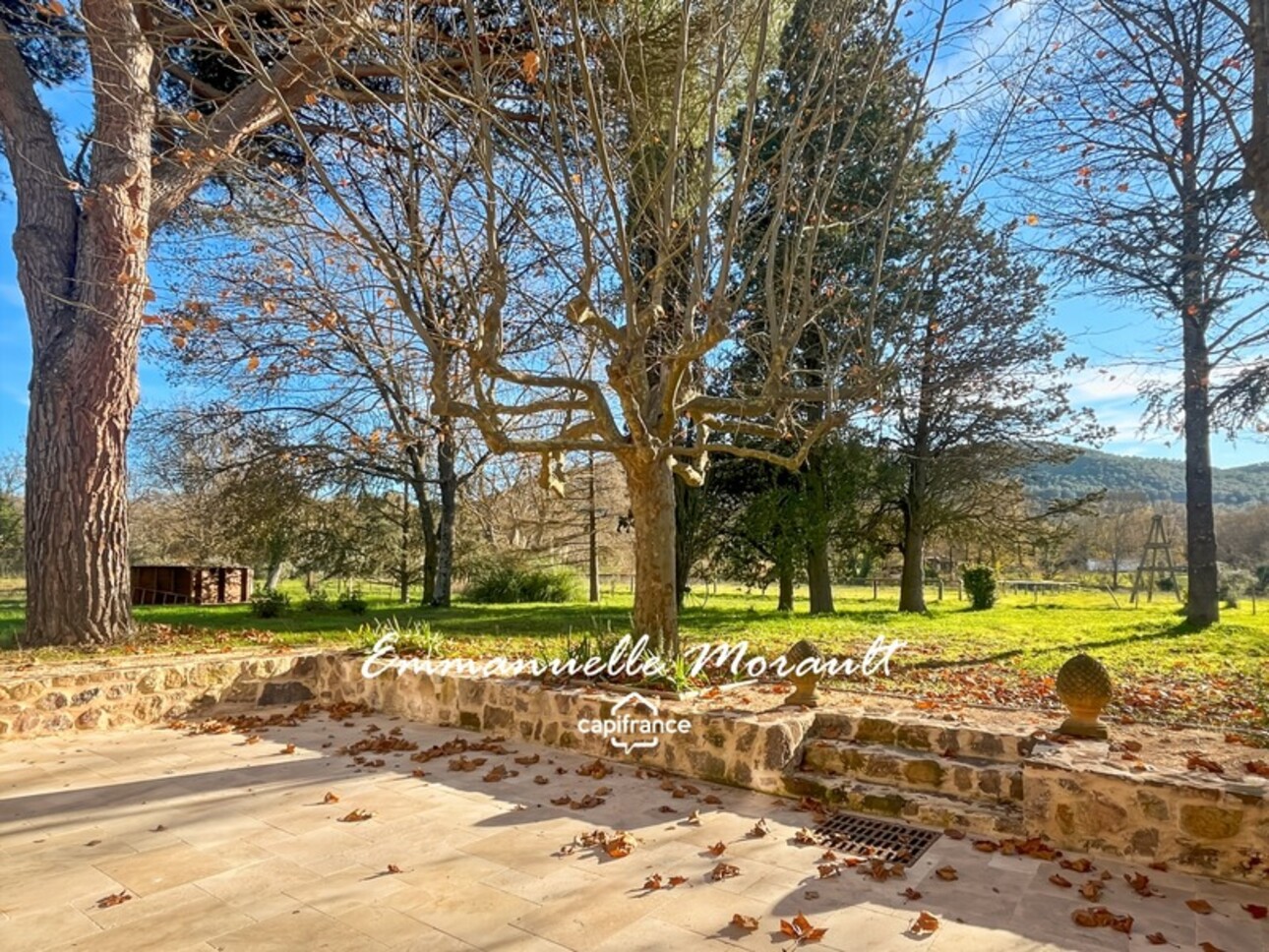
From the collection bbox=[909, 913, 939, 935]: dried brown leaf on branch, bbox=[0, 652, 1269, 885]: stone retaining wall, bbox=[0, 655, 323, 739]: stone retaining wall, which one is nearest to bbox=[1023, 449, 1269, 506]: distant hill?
bbox=[0, 652, 1269, 885]: stone retaining wall

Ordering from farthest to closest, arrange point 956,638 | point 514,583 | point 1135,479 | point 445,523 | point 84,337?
point 1135,479
point 514,583
point 445,523
point 956,638
point 84,337

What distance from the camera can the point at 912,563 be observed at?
45.5ft

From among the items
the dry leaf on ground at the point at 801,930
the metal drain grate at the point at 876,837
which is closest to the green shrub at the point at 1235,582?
the metal drain grate at the point at 876,837

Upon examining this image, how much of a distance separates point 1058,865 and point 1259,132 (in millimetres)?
4125

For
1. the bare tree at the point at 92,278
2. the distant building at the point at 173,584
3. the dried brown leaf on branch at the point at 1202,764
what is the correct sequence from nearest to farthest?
the dried brown leaf on branch at the point at 1202,764, the bare tree at the point at 92,278, the distant building at the point at 173,584

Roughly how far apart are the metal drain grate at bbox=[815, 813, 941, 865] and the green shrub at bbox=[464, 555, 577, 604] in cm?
1359

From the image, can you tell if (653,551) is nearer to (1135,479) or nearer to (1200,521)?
(1200,521)

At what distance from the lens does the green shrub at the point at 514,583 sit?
55.6ft

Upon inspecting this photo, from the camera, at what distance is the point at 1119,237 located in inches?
266

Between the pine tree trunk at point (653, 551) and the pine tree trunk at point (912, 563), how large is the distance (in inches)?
369

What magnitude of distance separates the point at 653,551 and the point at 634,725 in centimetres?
147

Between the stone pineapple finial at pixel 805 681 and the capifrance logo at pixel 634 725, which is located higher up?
the stone pineapple finial at pixel 805 681

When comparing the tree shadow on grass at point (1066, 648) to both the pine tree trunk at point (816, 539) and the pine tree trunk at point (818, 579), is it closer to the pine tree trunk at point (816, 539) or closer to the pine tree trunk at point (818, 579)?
the pine tree trunk at point (816, 539)
